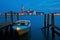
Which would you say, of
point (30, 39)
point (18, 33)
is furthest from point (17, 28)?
point (30, 39)

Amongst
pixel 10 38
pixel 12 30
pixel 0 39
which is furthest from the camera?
pixel 12 30

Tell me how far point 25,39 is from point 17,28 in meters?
1.62

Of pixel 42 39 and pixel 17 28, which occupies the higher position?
pixel 17 28

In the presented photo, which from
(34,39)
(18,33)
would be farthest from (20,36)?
(34,39)

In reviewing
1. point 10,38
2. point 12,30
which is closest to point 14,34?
point 12,30

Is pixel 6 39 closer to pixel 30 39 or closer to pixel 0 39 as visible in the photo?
pixel 0 39

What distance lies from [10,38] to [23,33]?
1.91m

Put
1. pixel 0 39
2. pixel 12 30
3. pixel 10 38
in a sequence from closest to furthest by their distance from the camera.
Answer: pixel 0 39 → pixel 10 38 → pixel 12 30

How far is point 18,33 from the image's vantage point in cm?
2031

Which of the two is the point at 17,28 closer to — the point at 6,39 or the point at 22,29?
the point at 22,29

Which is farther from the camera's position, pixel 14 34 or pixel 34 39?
pixel 14 34

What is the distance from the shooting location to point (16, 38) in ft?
65.4

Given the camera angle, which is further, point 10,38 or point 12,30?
point 12,30

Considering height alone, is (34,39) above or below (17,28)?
below
